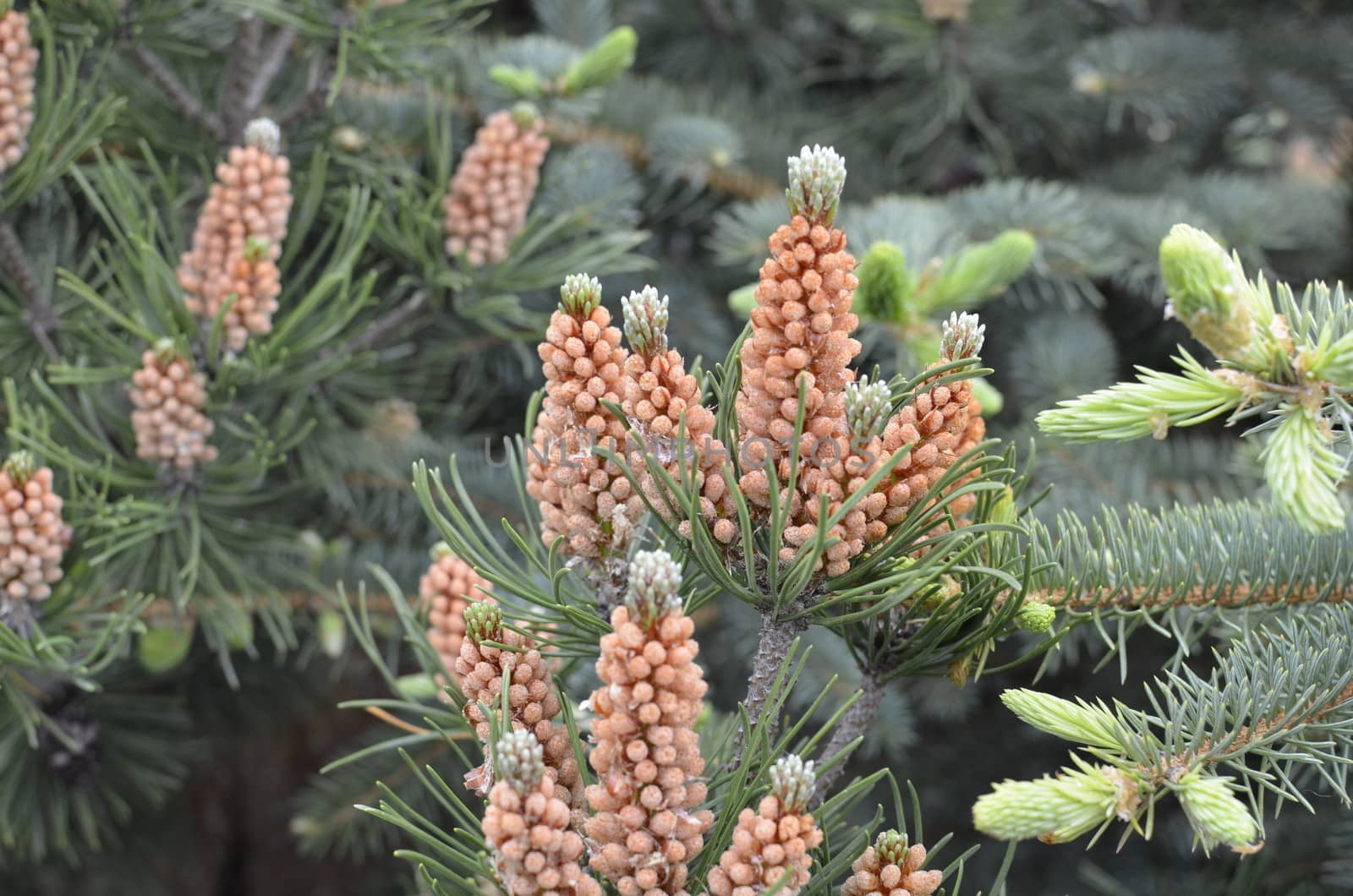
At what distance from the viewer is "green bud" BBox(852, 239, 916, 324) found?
762 mm

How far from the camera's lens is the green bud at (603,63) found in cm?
92

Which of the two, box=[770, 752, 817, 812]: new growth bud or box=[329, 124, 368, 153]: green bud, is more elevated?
box=[329, 124, 368, 153]: green bud

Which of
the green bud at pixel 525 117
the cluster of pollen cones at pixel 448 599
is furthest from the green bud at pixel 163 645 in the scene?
the green bud at pixel 525 117

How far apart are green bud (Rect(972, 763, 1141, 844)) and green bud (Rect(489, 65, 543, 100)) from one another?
733 millimetres

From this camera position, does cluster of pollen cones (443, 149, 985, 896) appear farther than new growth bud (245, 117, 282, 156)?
No

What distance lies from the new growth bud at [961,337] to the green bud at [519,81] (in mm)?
609

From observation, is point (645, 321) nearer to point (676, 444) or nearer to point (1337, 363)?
point (676, 444)

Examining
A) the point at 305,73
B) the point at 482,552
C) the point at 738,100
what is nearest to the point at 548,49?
the point at 305,73

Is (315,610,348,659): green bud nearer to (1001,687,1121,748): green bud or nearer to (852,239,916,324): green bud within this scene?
(852,239,916,324): green bud

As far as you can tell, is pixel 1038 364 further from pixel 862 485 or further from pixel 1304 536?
pixel 862 485

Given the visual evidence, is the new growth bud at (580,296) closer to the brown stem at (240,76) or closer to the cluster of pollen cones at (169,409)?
the cluster of pollen cones at (169,409)

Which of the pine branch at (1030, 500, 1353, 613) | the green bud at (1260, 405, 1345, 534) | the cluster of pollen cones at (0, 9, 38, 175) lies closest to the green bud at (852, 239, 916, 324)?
the pine branch at (1030, 500, 1353, 613)

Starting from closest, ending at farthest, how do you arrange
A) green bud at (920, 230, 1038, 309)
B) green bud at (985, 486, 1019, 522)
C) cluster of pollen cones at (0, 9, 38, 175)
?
green bud at (985, 486, 1019, 522), cluster of pollen cones at (0, 9, 38, 175), green bud at (920, 230, 1038, 309)

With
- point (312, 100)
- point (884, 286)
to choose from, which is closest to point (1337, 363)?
point (884, 286)
